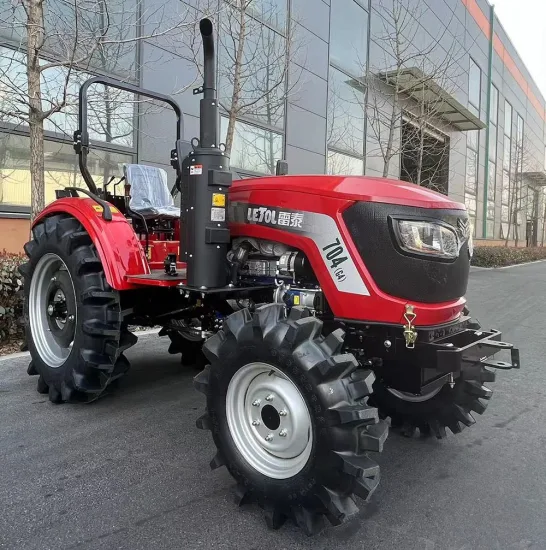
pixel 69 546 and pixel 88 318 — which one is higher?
pixel 88 318

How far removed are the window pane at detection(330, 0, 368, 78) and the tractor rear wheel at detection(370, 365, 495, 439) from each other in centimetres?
1401

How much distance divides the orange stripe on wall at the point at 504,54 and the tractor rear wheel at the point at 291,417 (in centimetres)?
2701

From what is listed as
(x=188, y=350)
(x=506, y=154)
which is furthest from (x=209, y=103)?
(x=506, y=154)

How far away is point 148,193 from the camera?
4.55 m

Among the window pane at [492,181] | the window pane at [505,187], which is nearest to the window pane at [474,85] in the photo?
the window pane at [492,181]

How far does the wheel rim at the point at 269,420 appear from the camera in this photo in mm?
2598

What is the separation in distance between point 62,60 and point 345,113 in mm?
11211

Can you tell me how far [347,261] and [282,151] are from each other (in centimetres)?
1149

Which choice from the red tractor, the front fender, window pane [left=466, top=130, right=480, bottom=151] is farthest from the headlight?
window pane [left=466, top=130, right=480, bottom=151]

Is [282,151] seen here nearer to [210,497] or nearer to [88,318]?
[88,318]

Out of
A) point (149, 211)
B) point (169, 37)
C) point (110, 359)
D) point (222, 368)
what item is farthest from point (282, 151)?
point (222, 368)

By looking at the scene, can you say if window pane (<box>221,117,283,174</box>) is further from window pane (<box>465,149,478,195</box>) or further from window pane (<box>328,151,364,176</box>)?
window pane (<box>465,149,478,195</box>)

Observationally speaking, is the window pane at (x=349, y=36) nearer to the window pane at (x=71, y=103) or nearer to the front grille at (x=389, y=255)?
the window pane at (x=71, y=103)

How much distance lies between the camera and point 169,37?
9883 mm
